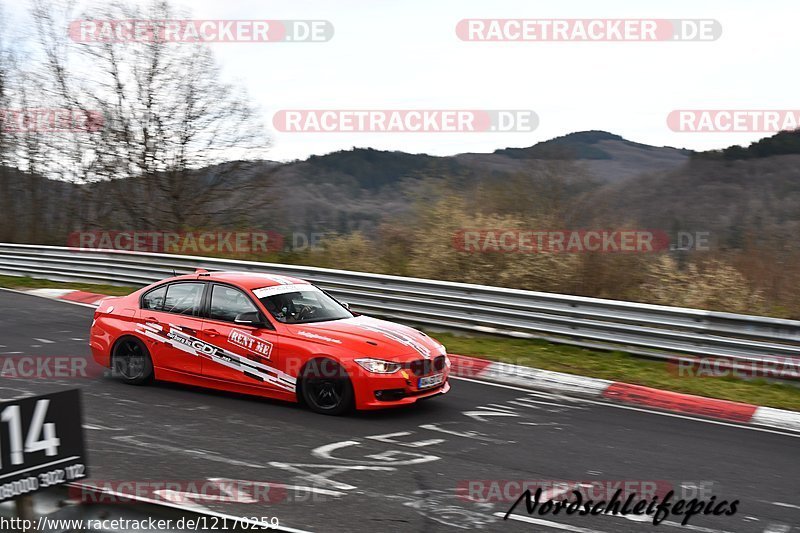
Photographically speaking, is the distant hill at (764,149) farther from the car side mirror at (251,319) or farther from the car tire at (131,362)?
the car tire at (131,362)

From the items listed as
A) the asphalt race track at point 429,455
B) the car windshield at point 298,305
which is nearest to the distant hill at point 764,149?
the asphalt race track at point 429,455

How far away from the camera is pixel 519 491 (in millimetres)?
6309

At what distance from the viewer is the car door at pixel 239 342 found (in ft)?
28.3

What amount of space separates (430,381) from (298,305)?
1.81 metres

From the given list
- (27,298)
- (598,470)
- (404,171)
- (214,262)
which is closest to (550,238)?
(404,171)

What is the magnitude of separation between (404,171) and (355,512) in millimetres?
15653

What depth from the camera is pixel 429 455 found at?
718cm

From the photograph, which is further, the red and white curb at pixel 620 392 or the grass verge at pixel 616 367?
the grass verge at pixel 616 367

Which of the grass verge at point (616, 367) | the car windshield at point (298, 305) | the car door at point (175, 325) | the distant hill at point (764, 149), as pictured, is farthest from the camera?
the distant hill at point (764, 149)

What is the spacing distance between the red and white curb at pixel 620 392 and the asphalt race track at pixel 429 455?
0.40 m

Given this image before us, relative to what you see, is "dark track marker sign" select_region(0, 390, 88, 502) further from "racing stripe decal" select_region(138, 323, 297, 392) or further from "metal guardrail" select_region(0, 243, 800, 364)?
"metal guardrail" select_region(0, 243, 800, 364)

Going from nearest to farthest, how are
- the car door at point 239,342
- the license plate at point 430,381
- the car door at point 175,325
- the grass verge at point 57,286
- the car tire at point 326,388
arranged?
the car tire at point 326,388
the license plate at point 430,381
the car door at point 239,342
the car door at point 175,325
the grass verge at point 57,286

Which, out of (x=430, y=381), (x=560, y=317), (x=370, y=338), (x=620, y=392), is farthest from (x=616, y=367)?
(x=370, y=338)

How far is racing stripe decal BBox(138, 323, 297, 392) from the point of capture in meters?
8.62
